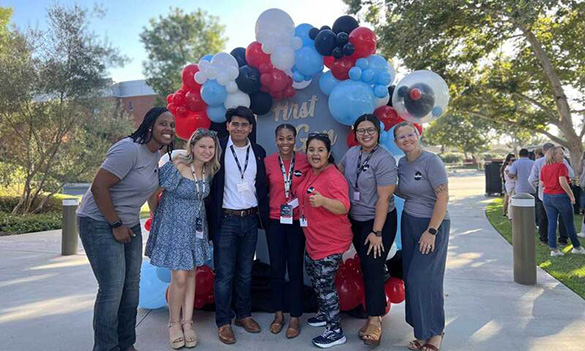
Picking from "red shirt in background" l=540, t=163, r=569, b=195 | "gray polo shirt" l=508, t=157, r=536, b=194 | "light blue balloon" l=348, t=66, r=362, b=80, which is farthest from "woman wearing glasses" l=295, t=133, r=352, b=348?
"gray polo shirt" l=508, t=157, r=536, b=194

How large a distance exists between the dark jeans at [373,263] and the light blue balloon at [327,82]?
1425mm

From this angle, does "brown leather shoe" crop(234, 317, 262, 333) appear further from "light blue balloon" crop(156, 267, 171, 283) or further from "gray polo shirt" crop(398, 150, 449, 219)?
"gray polo shirt" crop(398, 150, 449, 219)

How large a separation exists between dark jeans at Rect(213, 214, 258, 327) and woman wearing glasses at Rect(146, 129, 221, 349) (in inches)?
5.9

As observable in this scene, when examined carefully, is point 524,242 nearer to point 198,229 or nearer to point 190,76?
point 198,229

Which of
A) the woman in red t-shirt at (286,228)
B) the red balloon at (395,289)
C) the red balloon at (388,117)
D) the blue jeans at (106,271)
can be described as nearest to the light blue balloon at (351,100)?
the red balloon at (388,117)

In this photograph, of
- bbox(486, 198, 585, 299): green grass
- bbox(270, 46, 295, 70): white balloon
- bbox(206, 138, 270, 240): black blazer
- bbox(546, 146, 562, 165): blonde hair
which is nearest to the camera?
bbox(206, 138, 270, 240): black blazer

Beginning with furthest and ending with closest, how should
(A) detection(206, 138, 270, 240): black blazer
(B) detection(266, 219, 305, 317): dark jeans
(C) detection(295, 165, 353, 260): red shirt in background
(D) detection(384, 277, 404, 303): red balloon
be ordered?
1. (D) detection(384, 277, 404, 303): red balloon
2. (B) detection(266, 219, 305, 317): dark jeans
3. (A) detection(206, 138, 270, 240): black blazer
4. (C) detection(295, 165, 353, 260): red shirt in background

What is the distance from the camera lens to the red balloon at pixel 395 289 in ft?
11.7

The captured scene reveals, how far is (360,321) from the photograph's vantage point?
3.65m

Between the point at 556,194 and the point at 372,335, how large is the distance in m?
4.64

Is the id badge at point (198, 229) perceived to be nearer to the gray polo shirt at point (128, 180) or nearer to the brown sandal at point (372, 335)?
the gray polo shirt at point (128, 180)

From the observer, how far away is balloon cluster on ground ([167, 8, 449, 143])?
11.8ft

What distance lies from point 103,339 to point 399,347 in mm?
2151

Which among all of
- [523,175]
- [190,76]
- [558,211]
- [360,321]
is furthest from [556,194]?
[190,76]
